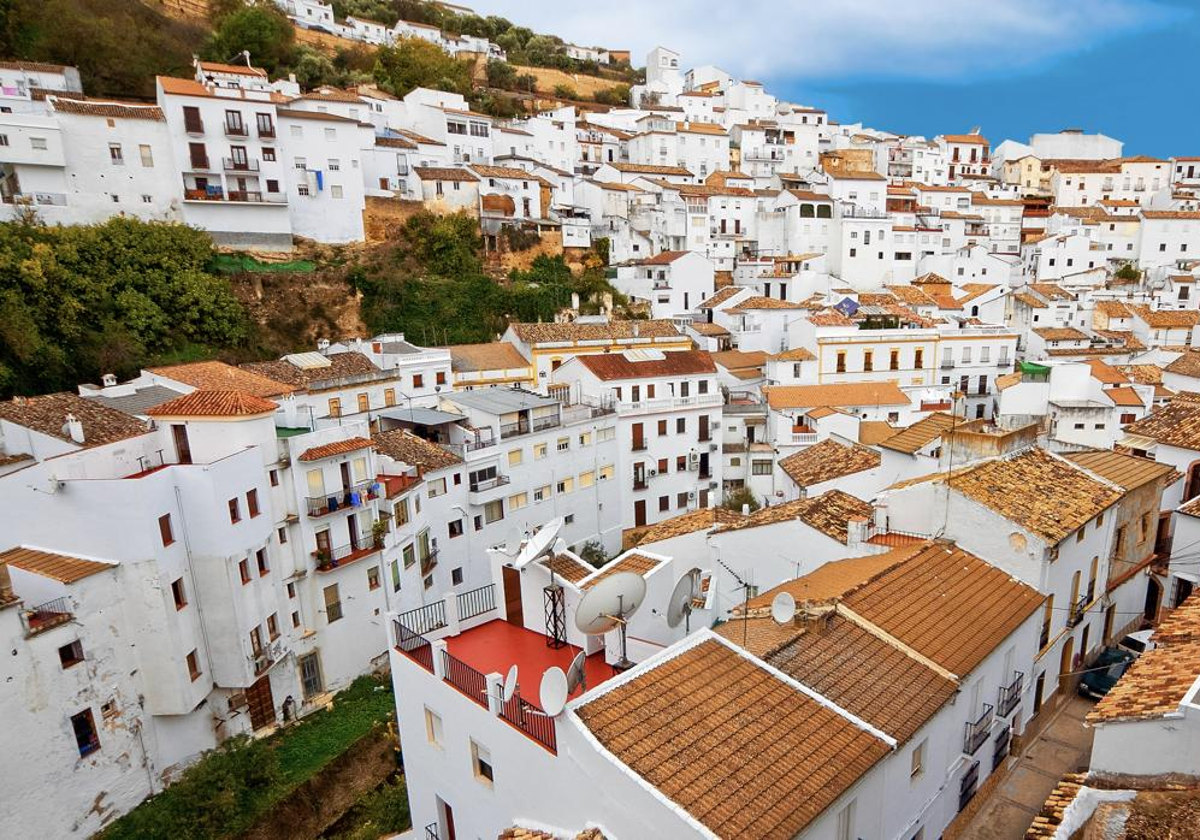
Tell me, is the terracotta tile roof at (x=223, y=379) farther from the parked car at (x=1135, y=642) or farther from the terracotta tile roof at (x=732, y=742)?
the parked car at (x=1135, y=642)

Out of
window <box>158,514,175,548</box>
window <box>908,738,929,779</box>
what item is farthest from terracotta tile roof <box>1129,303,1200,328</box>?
window <box>158,514,175,548</box>

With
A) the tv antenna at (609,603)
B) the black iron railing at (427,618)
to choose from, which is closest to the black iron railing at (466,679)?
the tv antenna at (609,603)

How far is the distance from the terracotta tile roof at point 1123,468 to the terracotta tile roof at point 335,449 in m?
20.5

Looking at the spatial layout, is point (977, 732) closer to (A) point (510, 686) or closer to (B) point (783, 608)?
(B) point (783, 608)

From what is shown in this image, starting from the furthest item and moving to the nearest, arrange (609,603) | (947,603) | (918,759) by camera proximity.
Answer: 1. (947,603)
2. (918,759)
3. (609,603)

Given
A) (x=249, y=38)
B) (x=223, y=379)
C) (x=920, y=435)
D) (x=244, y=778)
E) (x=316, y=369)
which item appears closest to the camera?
(x=244, y=778)

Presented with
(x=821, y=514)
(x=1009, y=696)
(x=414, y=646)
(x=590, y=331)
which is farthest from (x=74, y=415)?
(x=590, y=331)

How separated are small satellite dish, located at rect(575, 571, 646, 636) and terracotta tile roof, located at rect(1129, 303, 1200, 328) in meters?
53.1

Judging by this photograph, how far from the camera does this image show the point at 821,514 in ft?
56.4

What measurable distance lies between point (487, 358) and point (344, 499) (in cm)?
1789

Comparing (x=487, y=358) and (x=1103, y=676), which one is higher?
(x=487, y=358)

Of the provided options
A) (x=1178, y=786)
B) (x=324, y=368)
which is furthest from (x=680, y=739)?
(x=324, y=368)

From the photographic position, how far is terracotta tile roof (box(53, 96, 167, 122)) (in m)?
37.5

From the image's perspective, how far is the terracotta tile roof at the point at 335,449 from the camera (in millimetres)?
21453
